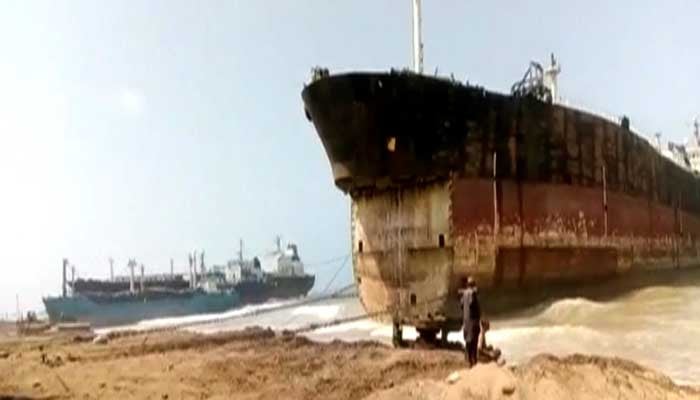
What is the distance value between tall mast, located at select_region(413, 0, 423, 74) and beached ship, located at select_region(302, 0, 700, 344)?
0.13ft

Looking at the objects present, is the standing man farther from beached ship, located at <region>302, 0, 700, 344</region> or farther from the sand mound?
beached ship, located at <region>302, 0, 700, 344</region>

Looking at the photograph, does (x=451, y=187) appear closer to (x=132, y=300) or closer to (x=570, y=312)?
(x=570, y=312)

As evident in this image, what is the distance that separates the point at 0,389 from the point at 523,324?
10.7 meters

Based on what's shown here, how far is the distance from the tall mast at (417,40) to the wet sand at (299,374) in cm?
849

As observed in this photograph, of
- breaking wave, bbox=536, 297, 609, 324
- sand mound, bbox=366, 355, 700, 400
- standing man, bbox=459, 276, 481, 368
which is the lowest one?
breaking wave, bbox=536, 297, 609, 324

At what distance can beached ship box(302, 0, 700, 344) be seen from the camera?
51.5 ft

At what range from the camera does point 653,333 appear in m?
14.2

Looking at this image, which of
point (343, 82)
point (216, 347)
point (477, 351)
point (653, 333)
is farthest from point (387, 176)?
point (477, 351)

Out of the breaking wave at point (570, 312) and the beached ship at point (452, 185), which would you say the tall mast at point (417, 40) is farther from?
the breaking wave at point (570, 312)

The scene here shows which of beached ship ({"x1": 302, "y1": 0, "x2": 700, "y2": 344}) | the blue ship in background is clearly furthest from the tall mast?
the blue ship in background

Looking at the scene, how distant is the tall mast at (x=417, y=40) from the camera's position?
19.0m

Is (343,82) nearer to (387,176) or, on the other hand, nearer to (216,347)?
(387,176)

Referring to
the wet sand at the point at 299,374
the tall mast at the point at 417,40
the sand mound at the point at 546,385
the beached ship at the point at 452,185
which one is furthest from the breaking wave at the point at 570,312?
the sand mound at the point at 546,385

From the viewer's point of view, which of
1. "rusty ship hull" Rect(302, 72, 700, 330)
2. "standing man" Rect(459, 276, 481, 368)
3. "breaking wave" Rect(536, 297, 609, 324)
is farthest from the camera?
"breaking wave" Rect(536, 297, 609, 324)
